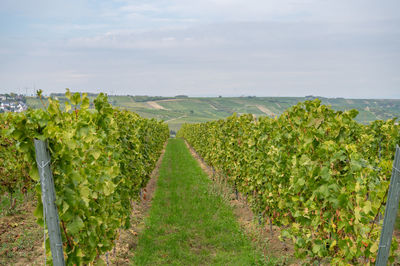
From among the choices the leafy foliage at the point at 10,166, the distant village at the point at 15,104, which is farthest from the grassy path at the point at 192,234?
the leafy foliage at the point at 10,166

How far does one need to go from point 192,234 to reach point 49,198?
16.6 ft

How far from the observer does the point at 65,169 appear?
2922 millimetres

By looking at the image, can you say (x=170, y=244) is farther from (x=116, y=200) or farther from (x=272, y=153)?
(x=272, y=153)

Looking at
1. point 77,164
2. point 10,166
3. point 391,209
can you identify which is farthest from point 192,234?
point 391,209

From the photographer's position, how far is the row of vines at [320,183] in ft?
11.4

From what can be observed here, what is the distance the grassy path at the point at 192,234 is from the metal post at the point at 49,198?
3.35 metres

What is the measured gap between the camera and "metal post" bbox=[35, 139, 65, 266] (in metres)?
2.62

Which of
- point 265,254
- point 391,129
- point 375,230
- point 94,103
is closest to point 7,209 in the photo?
point 94,103

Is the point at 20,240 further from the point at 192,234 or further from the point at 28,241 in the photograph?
the point at 192,234

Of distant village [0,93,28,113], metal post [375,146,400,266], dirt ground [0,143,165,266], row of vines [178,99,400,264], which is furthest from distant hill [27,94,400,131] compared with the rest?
metal post [375,146,400,266]

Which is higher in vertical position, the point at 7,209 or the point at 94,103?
the point at 94,103

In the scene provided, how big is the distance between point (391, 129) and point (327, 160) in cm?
621

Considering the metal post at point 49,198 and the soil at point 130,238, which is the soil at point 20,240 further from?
the metal post at point 49,198

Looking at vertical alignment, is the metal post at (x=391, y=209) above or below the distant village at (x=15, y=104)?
below
